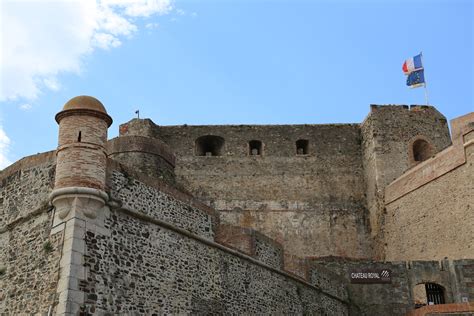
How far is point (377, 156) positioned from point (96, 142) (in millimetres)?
17468

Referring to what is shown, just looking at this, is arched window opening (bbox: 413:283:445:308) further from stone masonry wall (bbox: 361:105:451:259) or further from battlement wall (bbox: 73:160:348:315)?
battlement wall (bbox: 73:160:348:315)

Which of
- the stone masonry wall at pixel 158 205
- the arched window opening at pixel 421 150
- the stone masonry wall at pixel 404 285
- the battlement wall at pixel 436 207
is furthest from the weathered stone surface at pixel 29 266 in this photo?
the arched window opening at pixel 421 150

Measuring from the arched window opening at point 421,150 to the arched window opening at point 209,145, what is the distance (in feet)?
27.9

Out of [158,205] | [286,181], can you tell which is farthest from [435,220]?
[158,205]

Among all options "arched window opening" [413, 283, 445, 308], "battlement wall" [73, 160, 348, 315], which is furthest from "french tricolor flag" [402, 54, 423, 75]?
"battlement wall" [73, 160, 348, 315]

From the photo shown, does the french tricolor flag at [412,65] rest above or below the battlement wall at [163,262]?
above

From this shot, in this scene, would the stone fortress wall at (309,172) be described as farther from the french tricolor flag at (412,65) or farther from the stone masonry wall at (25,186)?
the stone masonry wall at (25,186)

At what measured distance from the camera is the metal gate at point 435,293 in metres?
19.8

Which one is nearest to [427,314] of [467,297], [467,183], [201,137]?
[467,297]

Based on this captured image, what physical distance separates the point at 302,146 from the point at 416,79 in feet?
19.6

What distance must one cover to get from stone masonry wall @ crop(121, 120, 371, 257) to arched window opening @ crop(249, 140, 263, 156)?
11.6 inches

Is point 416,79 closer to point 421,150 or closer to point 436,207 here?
point 421,150

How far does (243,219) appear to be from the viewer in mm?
27203

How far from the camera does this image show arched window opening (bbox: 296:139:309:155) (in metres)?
28.8
